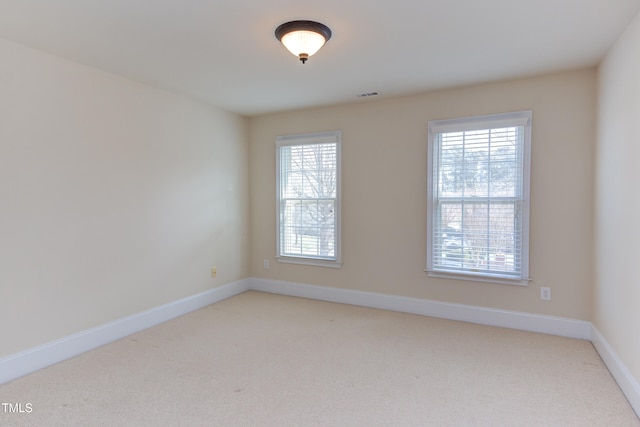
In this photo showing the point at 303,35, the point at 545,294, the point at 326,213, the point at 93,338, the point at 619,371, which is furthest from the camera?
the point at 326,213

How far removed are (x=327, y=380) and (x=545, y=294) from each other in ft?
7.63

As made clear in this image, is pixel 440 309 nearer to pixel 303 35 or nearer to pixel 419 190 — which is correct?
pixel 419 190

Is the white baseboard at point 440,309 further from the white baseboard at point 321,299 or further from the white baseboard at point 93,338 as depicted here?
the white baseboard at point 93,338

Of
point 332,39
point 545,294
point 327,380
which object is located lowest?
point 327,380

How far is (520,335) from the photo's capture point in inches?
132

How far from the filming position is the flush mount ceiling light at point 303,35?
7.59ft

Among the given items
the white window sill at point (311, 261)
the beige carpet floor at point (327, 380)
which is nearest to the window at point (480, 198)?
the beige carpet floor at point (327, 380)

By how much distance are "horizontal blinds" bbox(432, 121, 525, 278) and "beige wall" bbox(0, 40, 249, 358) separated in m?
2.75

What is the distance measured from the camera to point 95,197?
10.3 feet

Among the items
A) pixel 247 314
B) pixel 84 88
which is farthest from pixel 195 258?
pixel 84 88

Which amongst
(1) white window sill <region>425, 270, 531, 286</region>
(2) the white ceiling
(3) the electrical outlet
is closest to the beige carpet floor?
(3) the electrical outlet

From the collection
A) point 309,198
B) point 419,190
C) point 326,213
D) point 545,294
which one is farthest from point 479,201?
point 309,198

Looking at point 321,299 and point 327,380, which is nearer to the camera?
point 327,380

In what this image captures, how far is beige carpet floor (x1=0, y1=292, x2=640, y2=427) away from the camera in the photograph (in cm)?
212
